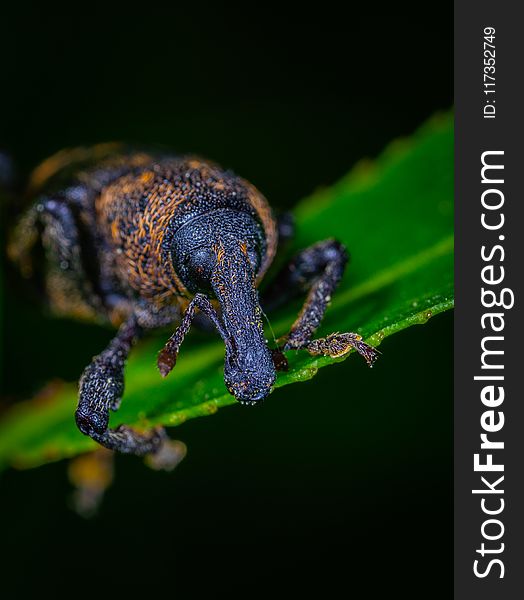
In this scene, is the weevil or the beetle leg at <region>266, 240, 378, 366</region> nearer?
the beetle leg at <region>266, 240, 378, 366</region>

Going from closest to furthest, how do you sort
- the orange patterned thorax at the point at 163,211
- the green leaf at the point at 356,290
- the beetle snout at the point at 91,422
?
the green leaf at the point at 356,290 < the beetle snout at the point at 91,422 < the orange patterned thorax at the point at 163,211

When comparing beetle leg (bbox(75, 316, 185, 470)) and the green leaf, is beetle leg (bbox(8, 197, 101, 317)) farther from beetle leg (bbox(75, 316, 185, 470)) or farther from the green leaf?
beetle leg (bbox(75, 316, 185, 470))

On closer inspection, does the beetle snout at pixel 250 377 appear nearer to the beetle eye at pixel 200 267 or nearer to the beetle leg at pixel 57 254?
the beetle eye at pixel 200 267

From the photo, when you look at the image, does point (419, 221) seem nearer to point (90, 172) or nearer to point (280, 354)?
point (280, 354)

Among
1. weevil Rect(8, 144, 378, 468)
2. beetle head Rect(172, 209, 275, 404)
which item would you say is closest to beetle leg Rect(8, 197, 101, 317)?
weevil Rect(8, 144, 378, 468)

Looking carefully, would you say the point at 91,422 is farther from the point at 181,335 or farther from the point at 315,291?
the point at 315,291

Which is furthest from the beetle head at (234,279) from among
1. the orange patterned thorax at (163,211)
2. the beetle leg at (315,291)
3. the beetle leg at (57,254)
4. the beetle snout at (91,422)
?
the beetle leg at (57,254)

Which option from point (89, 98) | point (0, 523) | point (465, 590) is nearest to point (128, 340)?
point (0, 523)
